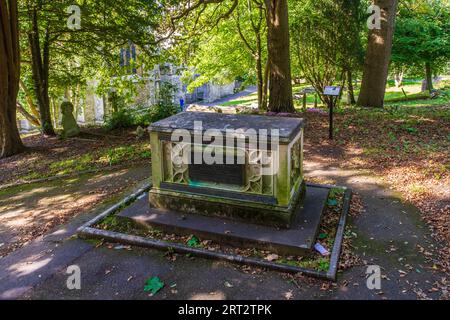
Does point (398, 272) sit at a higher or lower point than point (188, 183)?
lower

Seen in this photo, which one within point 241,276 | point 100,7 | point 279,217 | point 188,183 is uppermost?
point 100,7


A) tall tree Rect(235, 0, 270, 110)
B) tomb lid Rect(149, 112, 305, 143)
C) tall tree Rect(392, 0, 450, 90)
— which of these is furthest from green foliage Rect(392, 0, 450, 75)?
tomb lid Rect(149, 112, 305, 143)

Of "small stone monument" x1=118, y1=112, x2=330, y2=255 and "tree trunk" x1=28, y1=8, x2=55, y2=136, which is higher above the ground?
"tree trunk" x1=28, y1=8, x2=55, y2=136

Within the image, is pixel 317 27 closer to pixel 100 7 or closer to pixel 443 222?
pixel 100 7

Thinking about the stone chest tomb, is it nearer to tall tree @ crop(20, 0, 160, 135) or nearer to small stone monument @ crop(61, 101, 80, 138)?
tall tree @ crop(20, 0, 160, 135)

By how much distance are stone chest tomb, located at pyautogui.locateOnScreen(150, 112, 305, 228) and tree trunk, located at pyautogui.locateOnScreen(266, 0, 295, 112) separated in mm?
6055

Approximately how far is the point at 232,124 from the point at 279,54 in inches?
264

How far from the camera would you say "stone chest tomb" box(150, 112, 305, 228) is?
206 inches

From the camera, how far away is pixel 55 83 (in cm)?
1630

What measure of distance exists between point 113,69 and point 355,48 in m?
9.81

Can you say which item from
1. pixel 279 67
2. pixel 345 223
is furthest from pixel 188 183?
pixel 279 67

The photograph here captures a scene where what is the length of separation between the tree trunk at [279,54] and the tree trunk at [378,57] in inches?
141

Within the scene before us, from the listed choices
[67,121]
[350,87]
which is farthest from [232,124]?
[350,87]

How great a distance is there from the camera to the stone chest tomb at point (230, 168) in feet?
17.2
